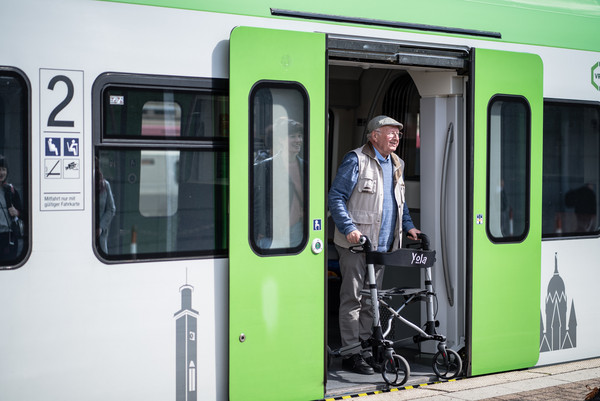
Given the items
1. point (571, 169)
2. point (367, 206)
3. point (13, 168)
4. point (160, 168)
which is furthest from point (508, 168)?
point (13, 168)

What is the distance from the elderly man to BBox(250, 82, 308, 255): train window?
70cm

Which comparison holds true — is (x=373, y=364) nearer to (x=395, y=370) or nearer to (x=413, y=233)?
(x=395, y=370)

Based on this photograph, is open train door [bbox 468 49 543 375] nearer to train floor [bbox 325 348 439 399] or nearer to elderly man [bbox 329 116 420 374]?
train floor [bbox 325 348 439 399]

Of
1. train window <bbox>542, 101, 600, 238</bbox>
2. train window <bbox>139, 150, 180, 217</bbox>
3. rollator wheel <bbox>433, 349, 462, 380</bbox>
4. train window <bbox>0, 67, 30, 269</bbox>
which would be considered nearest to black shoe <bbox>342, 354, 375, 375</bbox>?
rollator wheel <bbox>433, 349, 462, 380</bbox>

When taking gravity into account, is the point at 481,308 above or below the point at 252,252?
below

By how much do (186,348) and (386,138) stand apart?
227 centimetres

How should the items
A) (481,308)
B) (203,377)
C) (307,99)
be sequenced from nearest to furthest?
(203,377) < (307,99) < (481,308)

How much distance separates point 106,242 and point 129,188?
342 millimetres

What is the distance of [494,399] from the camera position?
5.79m

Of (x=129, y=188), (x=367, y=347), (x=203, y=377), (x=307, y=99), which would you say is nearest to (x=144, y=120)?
(x=129, y=188)

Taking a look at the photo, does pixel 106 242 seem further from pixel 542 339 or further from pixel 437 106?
pixel 542 339

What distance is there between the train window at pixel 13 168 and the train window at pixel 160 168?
40cm

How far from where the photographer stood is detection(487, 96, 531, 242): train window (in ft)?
21.1

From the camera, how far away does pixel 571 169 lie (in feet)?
22.9
